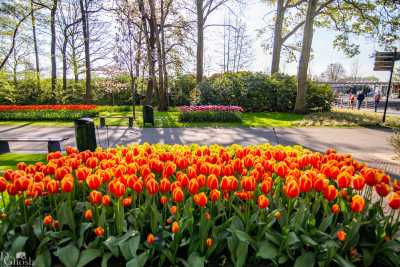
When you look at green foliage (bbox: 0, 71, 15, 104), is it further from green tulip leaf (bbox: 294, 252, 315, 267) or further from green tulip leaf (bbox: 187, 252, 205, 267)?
Answer: green tulip leaf (bbox: 294, 252, 315, 267)

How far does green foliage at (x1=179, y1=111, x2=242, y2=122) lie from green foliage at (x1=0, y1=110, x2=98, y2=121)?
516cm

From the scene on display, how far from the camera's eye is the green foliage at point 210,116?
45.9 feet

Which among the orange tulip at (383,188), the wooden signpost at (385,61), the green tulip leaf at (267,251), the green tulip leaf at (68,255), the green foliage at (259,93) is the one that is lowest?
the green tulip leaf at (68,255)

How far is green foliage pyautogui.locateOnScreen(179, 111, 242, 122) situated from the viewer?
14.0 metres

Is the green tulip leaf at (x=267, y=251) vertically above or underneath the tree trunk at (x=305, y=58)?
underneath

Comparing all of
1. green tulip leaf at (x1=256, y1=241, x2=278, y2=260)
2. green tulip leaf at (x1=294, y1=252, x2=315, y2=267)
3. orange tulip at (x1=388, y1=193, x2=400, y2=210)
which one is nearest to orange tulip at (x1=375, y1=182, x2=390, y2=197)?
orange tulip at (x1=388, y1=193, x2=400, y2=210)

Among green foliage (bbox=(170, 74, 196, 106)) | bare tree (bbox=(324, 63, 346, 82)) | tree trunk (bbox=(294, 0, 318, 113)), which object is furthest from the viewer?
bare tree (bbox=(324, 63, 346, 82))

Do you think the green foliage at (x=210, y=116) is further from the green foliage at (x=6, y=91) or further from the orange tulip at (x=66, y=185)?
the green foliage at (x=6, y=91)

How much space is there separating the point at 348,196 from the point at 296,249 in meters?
0.78

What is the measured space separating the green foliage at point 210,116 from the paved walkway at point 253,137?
2200mm

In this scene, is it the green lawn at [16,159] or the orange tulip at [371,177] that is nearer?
the orange tulip at [371,177]

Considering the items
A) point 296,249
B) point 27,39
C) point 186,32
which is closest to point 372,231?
point 296,249

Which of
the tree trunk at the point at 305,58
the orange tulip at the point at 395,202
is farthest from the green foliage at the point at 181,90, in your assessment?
the orange tulip at the point at 395,202

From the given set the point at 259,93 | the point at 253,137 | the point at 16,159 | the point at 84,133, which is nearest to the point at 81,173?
the point at 84,133
